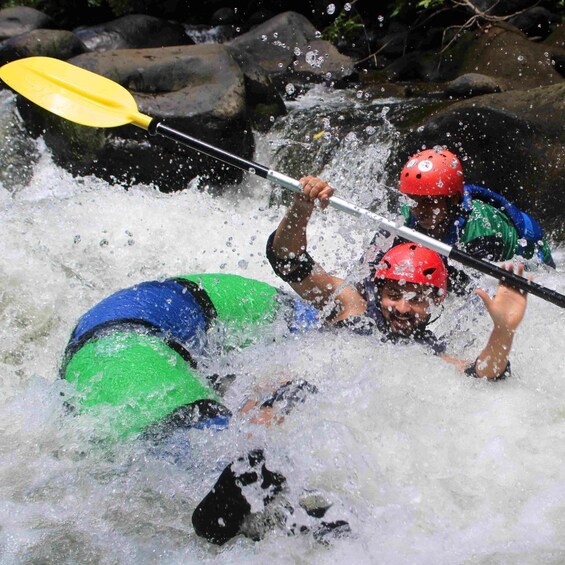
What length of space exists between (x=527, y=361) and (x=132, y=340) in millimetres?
1650

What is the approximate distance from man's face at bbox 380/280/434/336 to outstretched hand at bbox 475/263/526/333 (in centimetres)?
34

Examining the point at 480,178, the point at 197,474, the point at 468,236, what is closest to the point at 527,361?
the point at 468,236

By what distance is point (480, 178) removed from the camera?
545 cm

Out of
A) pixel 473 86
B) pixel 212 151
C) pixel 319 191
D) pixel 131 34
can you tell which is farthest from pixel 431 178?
pixel 131 34

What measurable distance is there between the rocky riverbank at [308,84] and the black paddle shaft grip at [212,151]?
2646 mm

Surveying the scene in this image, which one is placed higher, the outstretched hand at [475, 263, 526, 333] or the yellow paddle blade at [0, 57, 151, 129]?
the outstretched hand at [475, 263, 526, 333]

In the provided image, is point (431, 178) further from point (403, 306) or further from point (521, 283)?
point (521, 283)

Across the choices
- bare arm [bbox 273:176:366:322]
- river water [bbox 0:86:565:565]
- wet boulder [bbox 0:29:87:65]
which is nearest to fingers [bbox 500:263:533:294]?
river water [bbox 0:86:565:565]

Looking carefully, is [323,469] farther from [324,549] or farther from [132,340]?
[132,340]

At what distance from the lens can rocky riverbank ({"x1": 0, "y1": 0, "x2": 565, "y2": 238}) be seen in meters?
5.38

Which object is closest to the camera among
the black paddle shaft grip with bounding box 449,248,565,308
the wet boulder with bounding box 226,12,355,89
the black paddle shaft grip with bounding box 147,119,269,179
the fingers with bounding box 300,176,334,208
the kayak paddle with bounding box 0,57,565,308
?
the black paddle shaft grip with bounding box 449,248,565,308

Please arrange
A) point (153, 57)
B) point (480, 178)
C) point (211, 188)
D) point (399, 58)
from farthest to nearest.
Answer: point (399, 58), point (153, 57), point (211, 188), point (480, 178)

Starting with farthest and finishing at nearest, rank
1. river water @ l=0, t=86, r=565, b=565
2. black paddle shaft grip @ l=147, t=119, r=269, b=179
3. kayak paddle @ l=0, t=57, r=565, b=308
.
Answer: kayak paddle @ l=0, t=57, r=565, b=308
black paddle shaft grip @ l=147, t=119, r=269, b=179
river water @ l=0, t=86, r=565, b=565

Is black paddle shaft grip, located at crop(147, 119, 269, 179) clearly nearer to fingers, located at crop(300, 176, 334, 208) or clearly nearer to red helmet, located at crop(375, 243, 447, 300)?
fingers, located at crop(300, 176, 334, 208)
